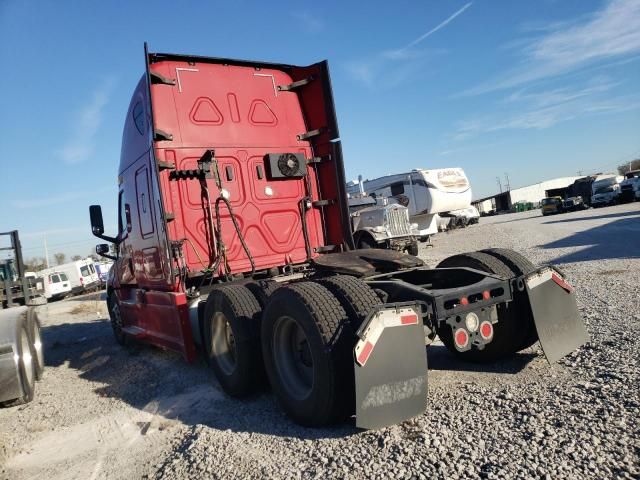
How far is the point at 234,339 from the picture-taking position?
187 inches

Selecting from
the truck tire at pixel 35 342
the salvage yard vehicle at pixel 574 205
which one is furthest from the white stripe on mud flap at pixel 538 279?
the salvage yard vehicle at pixel 574 205

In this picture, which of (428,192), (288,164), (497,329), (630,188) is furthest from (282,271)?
(630,188)

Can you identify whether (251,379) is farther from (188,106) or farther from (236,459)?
(188,106)

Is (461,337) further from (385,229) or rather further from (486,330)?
(385,229)

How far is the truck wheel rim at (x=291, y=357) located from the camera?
4.06 m

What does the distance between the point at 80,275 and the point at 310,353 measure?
117 ft

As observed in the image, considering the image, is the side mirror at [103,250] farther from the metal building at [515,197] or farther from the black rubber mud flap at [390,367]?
the metal building at [515,197]

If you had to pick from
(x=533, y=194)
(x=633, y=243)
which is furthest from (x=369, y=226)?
(x=533, y=194)

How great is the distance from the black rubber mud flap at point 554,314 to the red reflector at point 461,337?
679 millimetres

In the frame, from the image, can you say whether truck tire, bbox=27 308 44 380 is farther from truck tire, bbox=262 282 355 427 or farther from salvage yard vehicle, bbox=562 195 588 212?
→ salvage yard vehicle, bbox=562 195 588 212

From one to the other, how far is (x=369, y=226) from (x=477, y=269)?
44.0 feet

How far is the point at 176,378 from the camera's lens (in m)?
6.07

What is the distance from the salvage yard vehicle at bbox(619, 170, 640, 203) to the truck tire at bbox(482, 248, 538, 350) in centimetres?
4329

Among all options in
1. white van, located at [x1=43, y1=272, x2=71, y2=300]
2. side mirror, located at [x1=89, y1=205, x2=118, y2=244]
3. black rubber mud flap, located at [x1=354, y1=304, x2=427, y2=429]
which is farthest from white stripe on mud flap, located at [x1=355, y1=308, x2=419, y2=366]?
white van, located at [x1=43, y1=272, x2=71, y2=300]
